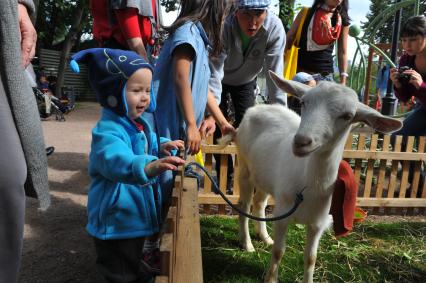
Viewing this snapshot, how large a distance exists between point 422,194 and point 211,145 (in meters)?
2.76

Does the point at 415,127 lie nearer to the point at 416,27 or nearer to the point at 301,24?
the point at 416,27

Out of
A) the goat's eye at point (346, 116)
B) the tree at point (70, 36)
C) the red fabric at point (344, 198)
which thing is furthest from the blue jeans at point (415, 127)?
the tree at point (70, 36)

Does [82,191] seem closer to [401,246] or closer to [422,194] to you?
[401,246]

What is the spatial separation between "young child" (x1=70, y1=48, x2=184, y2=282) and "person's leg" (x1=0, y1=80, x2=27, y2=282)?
40cm

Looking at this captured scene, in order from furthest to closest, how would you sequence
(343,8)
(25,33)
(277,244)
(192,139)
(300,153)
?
(343,8)
(277,244)
(192,139)
(300,153)
(25,33)

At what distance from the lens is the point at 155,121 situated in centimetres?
213

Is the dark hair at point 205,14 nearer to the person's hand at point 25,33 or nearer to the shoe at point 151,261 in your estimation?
the person's hand at point 25,33

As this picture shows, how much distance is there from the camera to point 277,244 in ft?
8.33

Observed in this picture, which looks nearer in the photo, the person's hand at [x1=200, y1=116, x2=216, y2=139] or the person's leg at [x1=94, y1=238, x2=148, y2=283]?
the person's leg at [x1=94, y1=238, x2=148, y2=283]

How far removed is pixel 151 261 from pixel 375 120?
58.5 inches

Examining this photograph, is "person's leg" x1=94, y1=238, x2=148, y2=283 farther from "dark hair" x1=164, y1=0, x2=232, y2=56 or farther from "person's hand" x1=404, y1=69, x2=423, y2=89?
"person's hand" x1=404, y1=69, x2=423, y2=89

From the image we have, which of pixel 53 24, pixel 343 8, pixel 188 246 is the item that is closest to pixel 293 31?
pixel 343 8

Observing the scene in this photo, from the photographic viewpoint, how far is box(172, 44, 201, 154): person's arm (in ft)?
6.89

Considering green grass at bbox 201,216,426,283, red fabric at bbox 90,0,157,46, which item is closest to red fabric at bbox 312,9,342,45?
red fabric at bbox 90,0,157,46
